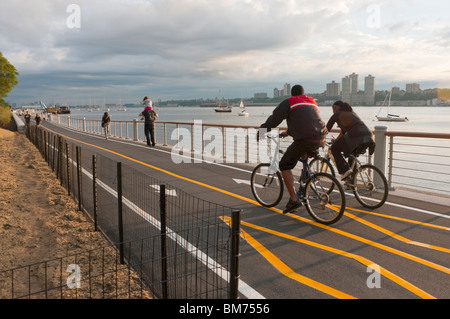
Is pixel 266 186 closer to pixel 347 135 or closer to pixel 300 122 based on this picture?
pixel 300 122

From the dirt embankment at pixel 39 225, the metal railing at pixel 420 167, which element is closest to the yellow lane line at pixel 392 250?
the metal railing at pixel 420 167

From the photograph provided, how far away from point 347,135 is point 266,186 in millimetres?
1840

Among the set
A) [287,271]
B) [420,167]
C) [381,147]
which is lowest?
[420,167]

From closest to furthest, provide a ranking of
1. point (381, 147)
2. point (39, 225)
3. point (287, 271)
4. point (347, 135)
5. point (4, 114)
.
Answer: point (287, 271) < point (39, 225) < point (347, 135) < point (381, 147) < point (4, 114)

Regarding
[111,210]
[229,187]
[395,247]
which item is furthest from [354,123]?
[111,210]

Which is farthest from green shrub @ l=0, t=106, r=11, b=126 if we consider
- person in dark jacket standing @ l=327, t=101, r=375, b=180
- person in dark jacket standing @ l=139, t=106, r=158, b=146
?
person in dark jacket standing @ l=327, t=101, r=375, b=180

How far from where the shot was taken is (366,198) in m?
7.43

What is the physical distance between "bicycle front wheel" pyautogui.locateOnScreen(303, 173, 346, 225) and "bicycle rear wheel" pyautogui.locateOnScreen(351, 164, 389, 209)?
112 cm

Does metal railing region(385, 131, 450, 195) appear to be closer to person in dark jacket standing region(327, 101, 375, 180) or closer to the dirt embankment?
person in dark jacket standing region(327, 101, 375, 180)

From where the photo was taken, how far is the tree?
45519mm

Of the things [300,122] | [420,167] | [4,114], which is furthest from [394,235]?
[4,114]

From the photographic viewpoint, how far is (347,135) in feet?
24.1

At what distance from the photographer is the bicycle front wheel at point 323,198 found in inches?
241
